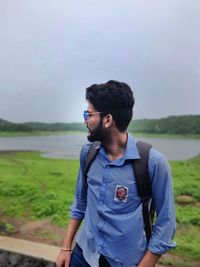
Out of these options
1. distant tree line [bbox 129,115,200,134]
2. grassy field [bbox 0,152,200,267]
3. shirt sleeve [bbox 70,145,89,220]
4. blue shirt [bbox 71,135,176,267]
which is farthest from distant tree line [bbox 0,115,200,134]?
blue shirt [bbox 71,135,176,267]

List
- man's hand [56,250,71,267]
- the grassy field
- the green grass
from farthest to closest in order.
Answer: the green grass < the grassy field < man's hand [56,250,71,267]

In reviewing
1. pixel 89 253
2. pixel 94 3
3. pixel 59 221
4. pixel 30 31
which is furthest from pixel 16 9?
pixel 89 253

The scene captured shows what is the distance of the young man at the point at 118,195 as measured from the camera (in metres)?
1.15

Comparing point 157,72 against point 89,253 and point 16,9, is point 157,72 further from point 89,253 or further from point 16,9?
point 89,253

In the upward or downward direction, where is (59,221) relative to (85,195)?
downward

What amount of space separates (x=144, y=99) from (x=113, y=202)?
71.1 inches

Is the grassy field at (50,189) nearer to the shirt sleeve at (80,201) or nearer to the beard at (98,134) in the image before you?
the shirt sleeve at (80,201)

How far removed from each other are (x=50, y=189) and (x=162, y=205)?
1977 mm

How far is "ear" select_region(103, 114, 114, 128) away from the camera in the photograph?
124 centimetres

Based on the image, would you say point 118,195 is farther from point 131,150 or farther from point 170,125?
point 170,125

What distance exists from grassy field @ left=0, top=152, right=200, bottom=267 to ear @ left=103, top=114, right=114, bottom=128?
1548mm

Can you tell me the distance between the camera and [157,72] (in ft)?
9.56

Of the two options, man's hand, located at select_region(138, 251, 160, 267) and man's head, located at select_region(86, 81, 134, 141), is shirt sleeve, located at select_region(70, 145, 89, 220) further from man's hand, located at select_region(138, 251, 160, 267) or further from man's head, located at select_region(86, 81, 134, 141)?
man's hand, located at select_region(138, 251, 160, 267)

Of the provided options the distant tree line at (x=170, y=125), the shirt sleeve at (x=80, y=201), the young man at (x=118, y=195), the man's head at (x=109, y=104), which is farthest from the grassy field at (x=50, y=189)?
the man's head at (x=109, y=104)
